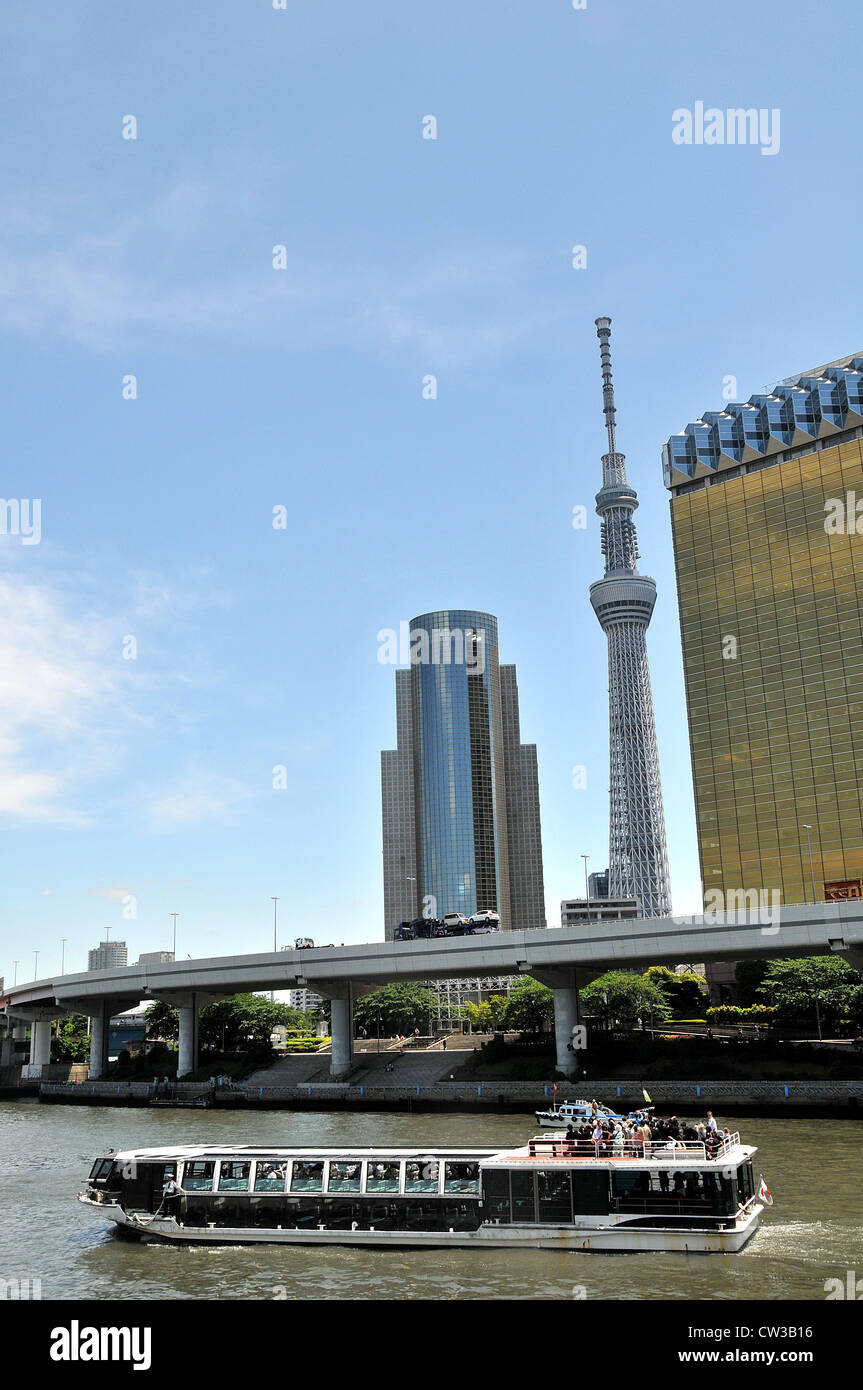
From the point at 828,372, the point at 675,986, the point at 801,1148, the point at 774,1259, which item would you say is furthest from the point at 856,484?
the point at 774,1259

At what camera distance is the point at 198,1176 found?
3491 cm

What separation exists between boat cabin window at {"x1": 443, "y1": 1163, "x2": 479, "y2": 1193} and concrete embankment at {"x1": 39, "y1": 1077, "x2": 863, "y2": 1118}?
39424mm

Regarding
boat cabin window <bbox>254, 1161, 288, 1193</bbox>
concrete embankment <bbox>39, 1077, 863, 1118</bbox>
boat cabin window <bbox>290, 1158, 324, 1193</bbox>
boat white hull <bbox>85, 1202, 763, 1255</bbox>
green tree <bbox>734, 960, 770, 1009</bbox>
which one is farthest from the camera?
green tree <bbox>734, 960, 770, 1009</bbox>

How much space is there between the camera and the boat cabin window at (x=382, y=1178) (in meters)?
33.0

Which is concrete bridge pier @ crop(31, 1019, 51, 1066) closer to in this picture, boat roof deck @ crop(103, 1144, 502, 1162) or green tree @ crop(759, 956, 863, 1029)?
green tree @ crop(759, 956, 863, 1029)

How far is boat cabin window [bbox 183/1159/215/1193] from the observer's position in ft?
114

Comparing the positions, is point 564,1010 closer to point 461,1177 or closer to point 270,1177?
point 270,1177

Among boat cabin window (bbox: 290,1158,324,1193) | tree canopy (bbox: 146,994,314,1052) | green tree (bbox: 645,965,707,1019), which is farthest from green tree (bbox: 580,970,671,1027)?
boat cabin window (bbox: 290,1158,324,1193)

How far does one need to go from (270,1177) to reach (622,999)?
78662 millimetres

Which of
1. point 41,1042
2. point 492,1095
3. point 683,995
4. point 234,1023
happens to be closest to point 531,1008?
point 492,1095

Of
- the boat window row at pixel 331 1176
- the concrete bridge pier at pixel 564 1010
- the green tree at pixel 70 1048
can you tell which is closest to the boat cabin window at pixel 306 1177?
the boat window row at pixel 331 1176

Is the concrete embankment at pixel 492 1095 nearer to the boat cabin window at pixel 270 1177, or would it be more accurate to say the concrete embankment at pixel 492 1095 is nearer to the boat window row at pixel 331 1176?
the boat window row at pixel 331 1176

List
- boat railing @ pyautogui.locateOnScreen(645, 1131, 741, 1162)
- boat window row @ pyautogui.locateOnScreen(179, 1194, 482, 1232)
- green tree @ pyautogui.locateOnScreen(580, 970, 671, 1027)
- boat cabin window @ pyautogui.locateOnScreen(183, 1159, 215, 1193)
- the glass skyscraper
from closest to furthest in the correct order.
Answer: boat railing @ pyautogui.locateOnScreen(645, 1131, 741, 1162), boat window row @ pyautogui.locateOnScreen(179, 1194, 482, 1232), boat cabin window @ pyautogui.locateOnScreen(183, 1159, 215, 1193), green tree @ pyautogui.locateOnScreen(580, 970, 671, 1027), the glass skyscraper
